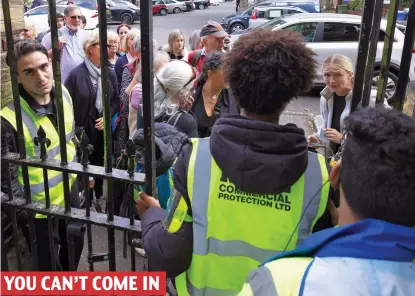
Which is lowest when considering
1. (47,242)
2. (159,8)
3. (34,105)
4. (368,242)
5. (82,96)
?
(159,8)

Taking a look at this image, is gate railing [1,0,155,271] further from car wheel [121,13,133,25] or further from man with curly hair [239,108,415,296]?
car wheel [121,13,133,25]

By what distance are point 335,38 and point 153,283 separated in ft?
25.5

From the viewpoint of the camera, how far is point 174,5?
29.1 m

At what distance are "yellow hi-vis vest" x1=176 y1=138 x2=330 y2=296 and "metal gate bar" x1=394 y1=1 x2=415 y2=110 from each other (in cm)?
40

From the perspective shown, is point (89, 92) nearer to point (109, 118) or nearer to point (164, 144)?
point (164, 144)

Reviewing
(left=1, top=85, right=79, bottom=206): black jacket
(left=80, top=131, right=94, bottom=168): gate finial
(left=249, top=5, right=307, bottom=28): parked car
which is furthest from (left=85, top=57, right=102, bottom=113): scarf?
(left=249, top=5, right=307, bottom=28): parked car

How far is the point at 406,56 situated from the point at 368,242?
804mm

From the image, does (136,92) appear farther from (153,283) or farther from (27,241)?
(153,283)

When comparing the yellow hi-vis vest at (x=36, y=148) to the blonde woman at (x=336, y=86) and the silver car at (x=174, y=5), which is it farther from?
the silver car at (x=174, y=5)

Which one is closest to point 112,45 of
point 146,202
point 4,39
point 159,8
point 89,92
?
point 89,92

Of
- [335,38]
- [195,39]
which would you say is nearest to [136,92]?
[195,39]

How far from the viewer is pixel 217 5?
130ft

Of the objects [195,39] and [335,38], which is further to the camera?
[335,38]

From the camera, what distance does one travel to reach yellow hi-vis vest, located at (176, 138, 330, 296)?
4.41ft
